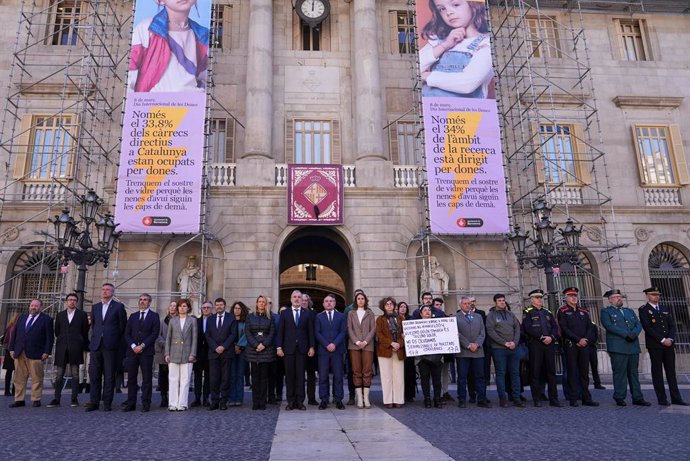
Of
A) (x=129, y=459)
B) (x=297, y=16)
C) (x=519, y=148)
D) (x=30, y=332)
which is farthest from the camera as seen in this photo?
(x=297, y=16)

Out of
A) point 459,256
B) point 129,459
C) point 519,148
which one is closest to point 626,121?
point 519,148

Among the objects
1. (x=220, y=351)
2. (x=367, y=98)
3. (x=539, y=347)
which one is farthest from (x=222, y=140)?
(x=539, y=347)

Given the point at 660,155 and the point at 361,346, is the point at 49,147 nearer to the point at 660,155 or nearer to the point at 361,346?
the point at 361,346

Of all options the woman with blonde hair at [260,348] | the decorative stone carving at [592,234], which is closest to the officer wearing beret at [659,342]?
the woman with blonde hair at [260,348]

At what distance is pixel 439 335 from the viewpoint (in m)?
8.82

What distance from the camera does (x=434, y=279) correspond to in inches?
691

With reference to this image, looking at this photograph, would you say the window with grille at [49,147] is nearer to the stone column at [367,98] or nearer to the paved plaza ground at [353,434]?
the stone column at [367,98]

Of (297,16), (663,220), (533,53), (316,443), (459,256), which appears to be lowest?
(316,443)

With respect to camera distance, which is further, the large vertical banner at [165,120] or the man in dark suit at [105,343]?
the large vertical banner at [165,120]

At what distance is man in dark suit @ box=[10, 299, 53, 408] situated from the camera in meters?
9.51

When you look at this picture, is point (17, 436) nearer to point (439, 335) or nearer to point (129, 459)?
point (129, 459)

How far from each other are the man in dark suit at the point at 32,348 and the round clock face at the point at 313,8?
50.4 ft

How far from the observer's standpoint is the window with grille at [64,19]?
2028 cm

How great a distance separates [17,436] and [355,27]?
57.9 ft
